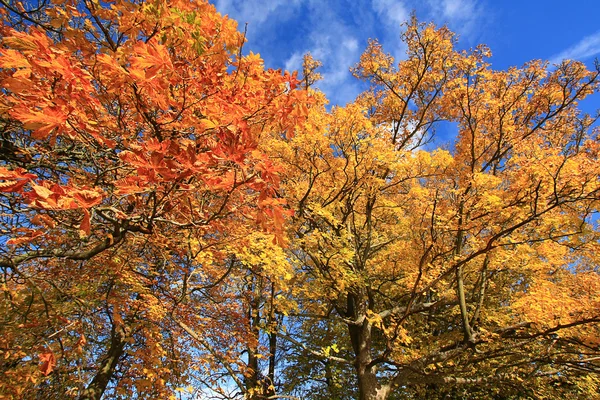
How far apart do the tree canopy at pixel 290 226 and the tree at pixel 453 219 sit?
67 mm

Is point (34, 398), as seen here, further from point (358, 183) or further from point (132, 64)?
point (358, 183)

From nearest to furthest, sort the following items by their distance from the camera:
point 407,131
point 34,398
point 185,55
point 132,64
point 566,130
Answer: point 132,64
point 185,55
point 34,398
point 566,130
point 407,131

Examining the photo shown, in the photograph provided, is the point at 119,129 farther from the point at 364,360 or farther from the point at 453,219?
the point at 364,360

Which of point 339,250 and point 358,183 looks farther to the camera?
point 358,183

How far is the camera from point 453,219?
21.9 ft

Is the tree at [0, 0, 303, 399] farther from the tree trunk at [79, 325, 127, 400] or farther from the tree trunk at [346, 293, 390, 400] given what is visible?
the tree trunk at [346, 293, 390, 400]

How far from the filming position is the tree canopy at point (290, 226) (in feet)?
8.27

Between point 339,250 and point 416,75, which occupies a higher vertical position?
point 416,75

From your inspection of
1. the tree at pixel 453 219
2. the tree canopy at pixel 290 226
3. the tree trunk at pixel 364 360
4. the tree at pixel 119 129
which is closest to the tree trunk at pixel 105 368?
the tree canopy at pixel 290 226

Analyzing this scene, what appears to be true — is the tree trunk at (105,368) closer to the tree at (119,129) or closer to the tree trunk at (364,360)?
the tree at (119,129)

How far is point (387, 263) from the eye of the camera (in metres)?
10.1

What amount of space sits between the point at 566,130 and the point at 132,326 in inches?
458

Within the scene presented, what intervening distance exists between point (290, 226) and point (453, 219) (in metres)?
3.94

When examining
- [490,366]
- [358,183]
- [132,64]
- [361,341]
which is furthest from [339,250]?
[132,64]
